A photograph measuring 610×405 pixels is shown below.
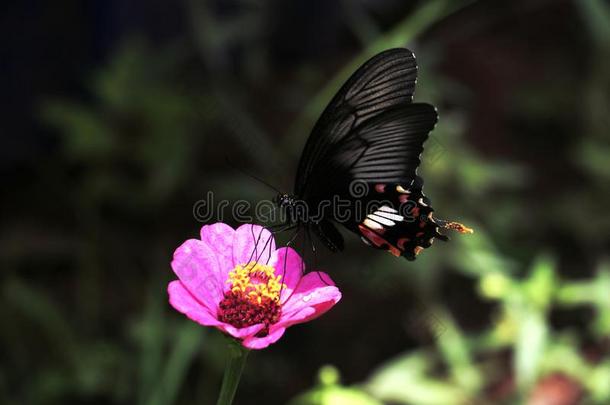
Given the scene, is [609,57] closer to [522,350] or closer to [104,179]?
[522,350]

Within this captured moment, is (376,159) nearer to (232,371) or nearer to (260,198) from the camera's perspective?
(232,371)

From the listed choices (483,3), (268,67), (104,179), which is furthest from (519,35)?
(104,179)

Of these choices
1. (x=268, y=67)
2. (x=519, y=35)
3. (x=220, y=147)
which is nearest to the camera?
(x=220, y=147)

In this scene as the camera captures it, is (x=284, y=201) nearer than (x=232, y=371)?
No

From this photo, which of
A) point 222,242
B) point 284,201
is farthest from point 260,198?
point 222,242

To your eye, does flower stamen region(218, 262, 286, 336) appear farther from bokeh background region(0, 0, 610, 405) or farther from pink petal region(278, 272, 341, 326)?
bokeh background region(0, 0, 610, 405)

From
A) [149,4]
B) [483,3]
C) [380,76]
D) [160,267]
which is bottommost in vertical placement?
[380,76]

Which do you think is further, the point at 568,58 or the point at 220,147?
the point at 568,58
